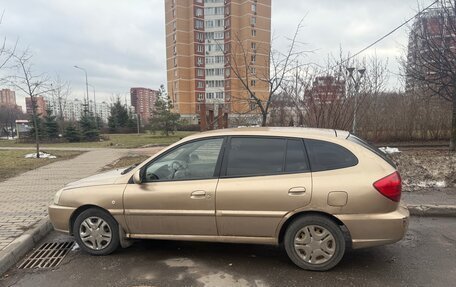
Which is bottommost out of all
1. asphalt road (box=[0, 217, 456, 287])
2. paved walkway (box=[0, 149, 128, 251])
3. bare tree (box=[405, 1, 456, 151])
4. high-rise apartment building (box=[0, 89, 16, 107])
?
asphalt road (box=[0, 217, 456, 287])

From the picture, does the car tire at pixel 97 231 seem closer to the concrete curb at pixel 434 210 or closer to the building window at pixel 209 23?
the concrete curb at pixel 434 210

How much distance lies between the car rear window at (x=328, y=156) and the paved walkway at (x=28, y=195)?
401 centimetres

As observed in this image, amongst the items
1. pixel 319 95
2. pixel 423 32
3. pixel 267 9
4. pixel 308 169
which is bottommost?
pixel 308 169

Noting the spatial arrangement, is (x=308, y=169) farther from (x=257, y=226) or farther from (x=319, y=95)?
(x=319, y=95)

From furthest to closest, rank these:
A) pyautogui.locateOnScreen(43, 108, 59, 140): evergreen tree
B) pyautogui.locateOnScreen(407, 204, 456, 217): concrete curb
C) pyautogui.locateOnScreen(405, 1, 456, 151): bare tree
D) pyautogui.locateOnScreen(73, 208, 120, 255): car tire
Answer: pyautogui.locateOnScreen(43, 108, 59, 140): evergreen tree
pyautogui.locateOnScreen(405, 1, 456, 151): bare tree
pyautogui.locateOnScreen(407, 204, 456, 217): concrete curb
pyautogui.locateOnScreen(73, 208, 120, 255): car tire

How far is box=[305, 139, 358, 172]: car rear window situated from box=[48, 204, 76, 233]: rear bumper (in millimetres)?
2998

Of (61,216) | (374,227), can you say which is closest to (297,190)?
(374,227)

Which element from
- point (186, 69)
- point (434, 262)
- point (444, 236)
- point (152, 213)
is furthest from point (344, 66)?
point (186, 69)

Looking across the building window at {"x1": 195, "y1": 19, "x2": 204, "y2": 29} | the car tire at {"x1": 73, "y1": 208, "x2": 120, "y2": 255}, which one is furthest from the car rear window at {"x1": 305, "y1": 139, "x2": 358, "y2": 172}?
the building window at {"x1": 195, "y1": 19, "x2": 204, "y2": 29}

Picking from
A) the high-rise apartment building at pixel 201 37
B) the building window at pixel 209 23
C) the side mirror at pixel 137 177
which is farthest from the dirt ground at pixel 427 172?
the building window at pixel 209 23

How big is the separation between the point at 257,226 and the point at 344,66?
10.3 m

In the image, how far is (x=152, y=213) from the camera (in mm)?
3771

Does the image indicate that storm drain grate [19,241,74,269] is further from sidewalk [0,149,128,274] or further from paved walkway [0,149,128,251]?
paved walkway [0,149,128,251]

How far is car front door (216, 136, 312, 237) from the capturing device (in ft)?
11.2
